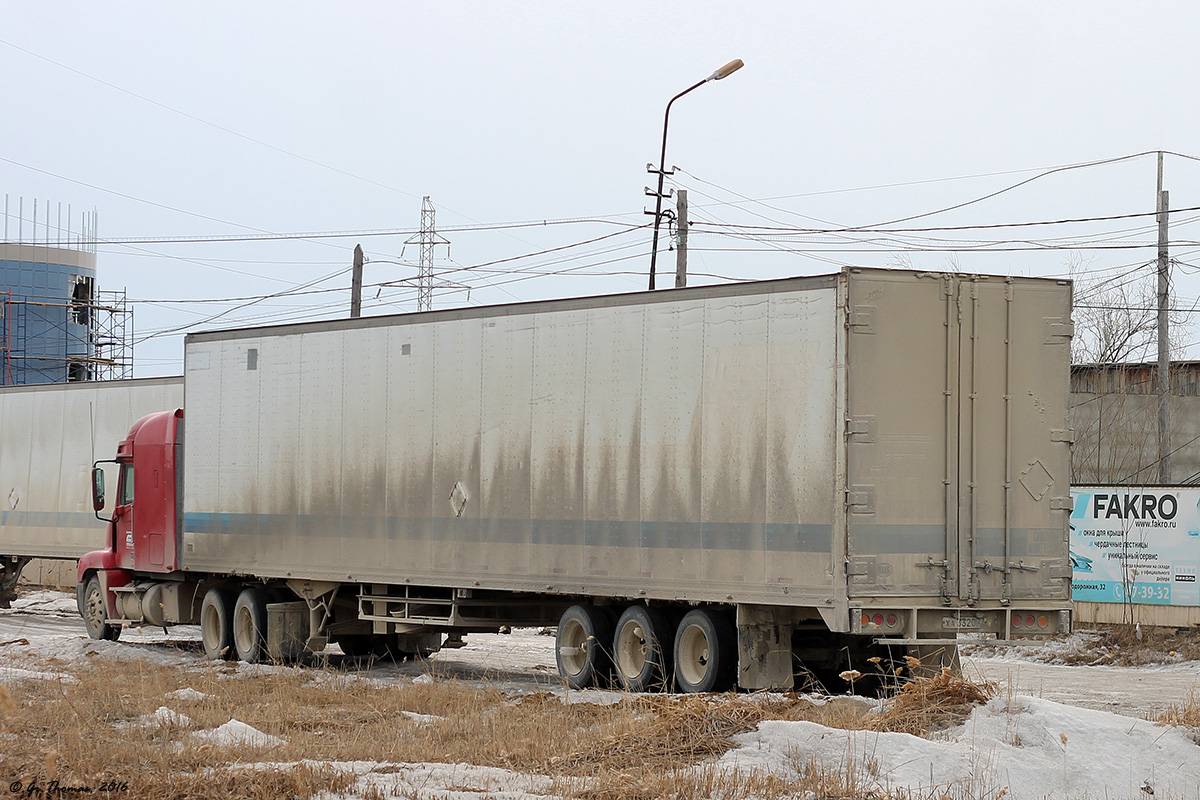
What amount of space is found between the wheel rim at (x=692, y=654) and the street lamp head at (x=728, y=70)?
11217 millimetres

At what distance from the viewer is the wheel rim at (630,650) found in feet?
50.1

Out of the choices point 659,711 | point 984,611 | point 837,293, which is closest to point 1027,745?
point 659,711

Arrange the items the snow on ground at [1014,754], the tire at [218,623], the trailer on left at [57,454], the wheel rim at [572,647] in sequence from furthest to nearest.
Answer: the trailer on left at [57,454] → the tire at [218,623] → the wheel rim at [572,647] → the snow on ground at [1014,754]

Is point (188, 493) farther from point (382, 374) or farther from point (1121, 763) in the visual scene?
point (1121, 763)

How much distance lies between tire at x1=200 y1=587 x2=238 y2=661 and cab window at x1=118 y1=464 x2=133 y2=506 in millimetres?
2175

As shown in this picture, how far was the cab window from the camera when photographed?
71.4ft

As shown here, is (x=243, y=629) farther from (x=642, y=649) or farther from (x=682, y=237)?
(x=682, y=237)

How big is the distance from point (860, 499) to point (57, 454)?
20.1 m

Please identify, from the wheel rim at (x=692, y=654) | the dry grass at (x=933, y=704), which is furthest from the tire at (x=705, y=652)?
the dry grass at (x=933, y=704)

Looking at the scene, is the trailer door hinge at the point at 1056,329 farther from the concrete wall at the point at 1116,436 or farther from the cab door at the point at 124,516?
the concrete wall at the point at 1116,436

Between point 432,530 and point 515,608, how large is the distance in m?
1.39

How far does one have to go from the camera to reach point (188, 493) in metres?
20.4

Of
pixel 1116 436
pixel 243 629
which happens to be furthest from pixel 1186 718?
pixel 1116 436

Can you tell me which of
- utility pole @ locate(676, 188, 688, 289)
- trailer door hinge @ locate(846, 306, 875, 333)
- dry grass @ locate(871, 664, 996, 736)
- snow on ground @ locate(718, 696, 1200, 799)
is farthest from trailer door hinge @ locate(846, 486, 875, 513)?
utility pole @ locate(676, 188, 688, 289)
